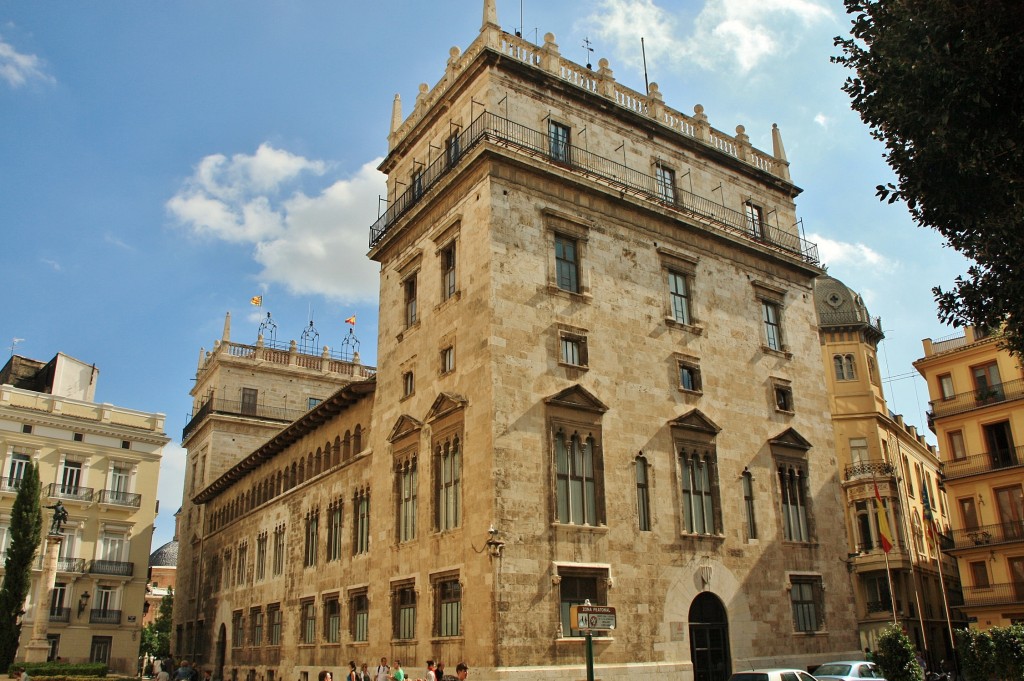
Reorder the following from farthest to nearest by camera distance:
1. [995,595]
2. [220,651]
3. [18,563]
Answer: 1. [220,651]
2. [995,595]
3. [18,563]

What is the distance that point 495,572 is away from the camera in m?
21.7

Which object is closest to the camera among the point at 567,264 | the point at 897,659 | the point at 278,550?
the point at 897,659

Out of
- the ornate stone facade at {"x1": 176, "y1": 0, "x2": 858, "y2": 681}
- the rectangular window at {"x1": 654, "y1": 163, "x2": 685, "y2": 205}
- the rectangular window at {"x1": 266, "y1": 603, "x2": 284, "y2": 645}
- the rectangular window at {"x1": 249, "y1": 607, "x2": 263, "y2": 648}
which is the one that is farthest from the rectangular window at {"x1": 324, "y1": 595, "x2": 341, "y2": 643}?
the rectangular window at {"x1": 654, "y1": 163, "x2": 685, "y2": 205}

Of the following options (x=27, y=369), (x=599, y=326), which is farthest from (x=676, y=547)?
(x=27, y=369)

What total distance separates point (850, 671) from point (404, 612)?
1325 centimetres

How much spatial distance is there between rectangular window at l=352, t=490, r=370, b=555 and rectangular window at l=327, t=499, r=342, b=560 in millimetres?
1778

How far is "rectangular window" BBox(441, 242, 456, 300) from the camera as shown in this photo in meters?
27.4

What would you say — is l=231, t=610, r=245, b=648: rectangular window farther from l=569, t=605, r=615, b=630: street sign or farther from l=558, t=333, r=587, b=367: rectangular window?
l=569, t=605, r=615, b=630: street sign

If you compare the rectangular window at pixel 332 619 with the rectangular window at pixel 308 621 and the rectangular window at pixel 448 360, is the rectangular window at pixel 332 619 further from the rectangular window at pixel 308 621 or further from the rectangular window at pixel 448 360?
the rectangular window at pixel 448 360

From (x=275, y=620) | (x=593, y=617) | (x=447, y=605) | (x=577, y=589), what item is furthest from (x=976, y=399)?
(x=593, y=617)

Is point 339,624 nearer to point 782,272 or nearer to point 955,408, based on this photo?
Result: point 782,272

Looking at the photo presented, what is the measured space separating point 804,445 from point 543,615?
13775 millimetres

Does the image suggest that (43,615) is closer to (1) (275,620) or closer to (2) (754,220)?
(1) (275,620)

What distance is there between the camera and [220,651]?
1805 inches
